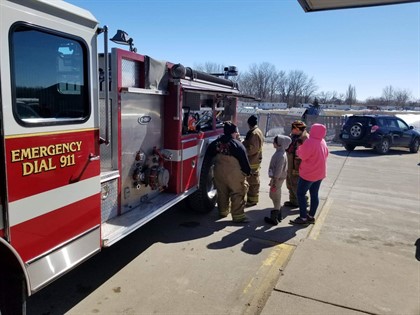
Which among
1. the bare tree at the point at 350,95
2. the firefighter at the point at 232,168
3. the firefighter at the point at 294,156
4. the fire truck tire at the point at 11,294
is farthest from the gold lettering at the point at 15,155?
the bare tree at the point at 350,95

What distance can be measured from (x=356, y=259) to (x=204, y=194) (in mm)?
2521

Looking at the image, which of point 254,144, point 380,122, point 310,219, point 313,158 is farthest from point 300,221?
point 380,122

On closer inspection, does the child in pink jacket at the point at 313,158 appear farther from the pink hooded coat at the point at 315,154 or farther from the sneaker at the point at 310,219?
the sneaker at the point at 310,219

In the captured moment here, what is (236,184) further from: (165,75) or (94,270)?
(94,270)

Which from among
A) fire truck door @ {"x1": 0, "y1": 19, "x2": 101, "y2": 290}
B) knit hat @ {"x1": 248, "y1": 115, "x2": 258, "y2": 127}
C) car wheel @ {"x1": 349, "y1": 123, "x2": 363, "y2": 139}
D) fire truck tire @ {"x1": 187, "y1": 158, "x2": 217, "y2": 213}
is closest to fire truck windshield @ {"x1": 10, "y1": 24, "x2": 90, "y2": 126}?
fire truck door @ {"x1": 0, "y1": 19, "x2": 101, "y2": 290}

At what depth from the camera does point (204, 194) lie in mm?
6102

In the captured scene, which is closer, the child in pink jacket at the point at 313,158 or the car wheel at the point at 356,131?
the child in pink jacket at the point at 313,158

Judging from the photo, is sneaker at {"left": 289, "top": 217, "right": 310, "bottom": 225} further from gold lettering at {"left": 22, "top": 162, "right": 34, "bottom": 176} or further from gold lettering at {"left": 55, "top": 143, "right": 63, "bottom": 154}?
gold lettering at {"left": 22, "top": 162, "right": 34, "bottom": 176}

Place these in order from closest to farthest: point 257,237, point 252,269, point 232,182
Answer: point 252,269 < point 257,237 < point 232,182

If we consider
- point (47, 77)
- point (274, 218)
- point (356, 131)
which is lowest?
point (274, 218)

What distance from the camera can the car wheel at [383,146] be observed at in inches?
618

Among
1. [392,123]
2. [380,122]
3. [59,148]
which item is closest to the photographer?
[59,148]

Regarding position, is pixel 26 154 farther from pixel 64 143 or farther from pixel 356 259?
pixel 356 259

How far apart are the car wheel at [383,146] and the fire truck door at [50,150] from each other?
49.0ft
